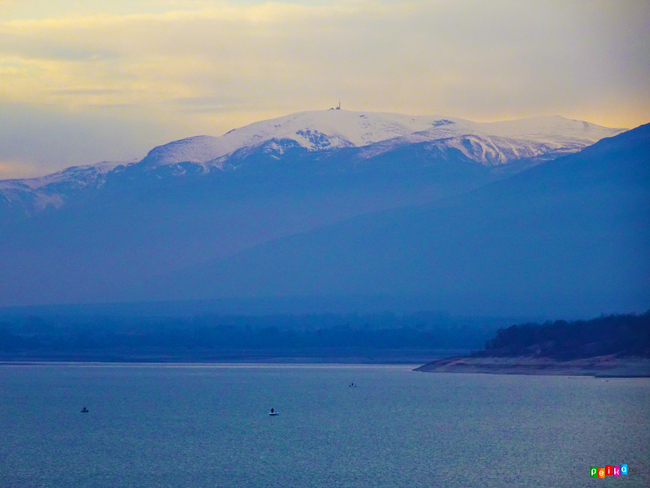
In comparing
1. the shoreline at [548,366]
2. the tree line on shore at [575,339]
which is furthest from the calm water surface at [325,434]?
the tree line on shore at [575,339]

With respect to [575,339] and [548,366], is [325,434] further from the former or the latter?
[575,339]

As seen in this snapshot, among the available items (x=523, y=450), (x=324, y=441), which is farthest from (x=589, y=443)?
(x=324, y=441)

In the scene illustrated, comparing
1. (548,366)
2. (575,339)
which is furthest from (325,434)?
(575,339)

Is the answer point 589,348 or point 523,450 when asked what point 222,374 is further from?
point 523,450

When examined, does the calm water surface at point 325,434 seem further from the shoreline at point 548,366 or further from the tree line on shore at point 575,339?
the tree line on shore at point 575,339

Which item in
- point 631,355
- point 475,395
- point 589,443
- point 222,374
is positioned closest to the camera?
point 589,443
